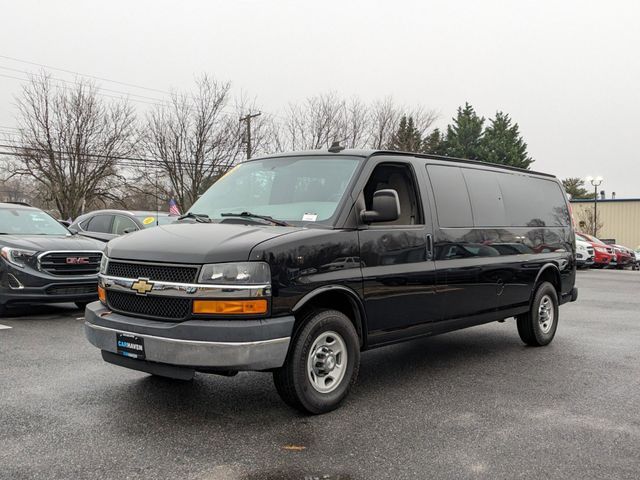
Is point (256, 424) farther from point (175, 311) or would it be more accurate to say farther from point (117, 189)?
point (117, 189)

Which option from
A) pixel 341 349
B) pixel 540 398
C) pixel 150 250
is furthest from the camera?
pixel 540 398

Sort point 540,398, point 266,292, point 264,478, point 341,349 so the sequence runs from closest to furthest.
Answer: point 264,478, point 266,292, point 341,349, point 540,398

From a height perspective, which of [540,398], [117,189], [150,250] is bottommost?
[540,398]

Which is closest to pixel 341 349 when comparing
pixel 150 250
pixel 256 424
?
pixel 256 424

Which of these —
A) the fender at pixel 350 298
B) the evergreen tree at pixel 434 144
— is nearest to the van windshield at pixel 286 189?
the fender at pixel 350 298

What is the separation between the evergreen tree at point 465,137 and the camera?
5928 cm

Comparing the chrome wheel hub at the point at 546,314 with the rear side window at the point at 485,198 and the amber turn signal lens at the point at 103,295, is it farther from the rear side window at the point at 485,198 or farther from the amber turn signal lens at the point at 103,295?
the amber turn signal lens at the point at 103,295

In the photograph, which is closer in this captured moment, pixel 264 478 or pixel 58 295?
pixel 264 478

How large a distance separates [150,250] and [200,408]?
50.4 inches

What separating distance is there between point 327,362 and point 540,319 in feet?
12.4

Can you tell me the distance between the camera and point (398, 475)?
3.36m

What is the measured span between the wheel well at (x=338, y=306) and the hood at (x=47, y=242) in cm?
550

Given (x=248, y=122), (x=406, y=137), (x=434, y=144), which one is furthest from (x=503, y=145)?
(x=248, y=122)

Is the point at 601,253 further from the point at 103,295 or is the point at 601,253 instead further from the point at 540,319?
the point at 103,295
